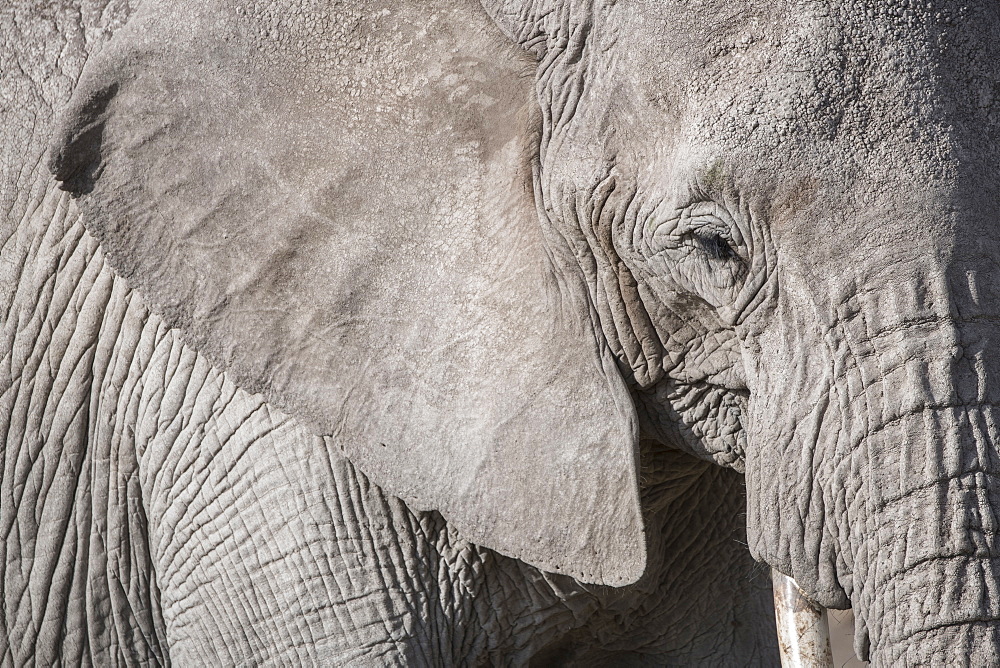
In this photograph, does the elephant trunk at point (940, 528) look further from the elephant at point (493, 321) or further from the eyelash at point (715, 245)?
the eyelash at point (715, 245)

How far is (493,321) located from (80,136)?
0.84 m

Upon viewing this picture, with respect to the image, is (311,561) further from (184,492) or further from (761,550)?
(761,550)

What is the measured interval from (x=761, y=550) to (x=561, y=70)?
33.0 inches

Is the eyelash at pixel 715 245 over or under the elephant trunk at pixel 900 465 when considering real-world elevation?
over

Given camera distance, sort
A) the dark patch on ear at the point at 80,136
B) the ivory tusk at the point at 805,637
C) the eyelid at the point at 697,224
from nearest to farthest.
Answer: the eyelid at the point at 697,224 → the dark patch on ear at the point at 80,136 → the ivory tusk at the point at 805,637

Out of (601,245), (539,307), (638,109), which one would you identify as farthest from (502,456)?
(638,109)

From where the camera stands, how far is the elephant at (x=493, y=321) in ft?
5.60

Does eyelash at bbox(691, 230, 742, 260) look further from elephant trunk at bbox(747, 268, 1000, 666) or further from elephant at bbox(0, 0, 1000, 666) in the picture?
elephant trunk at bbox(747, 268, 1000, 666)

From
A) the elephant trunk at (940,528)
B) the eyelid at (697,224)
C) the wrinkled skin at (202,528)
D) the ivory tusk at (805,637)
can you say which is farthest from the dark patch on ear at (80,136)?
the ivory tusk at (805,637)

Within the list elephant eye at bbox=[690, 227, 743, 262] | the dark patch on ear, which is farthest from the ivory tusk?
the dark patch on ear

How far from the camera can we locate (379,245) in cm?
215

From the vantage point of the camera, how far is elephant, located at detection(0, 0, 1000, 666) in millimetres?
1708

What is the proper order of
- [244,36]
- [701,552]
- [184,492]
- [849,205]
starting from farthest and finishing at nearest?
[701,552] → [184,492] → [244,36] → [849,205]

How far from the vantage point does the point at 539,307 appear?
2062 millimetres
